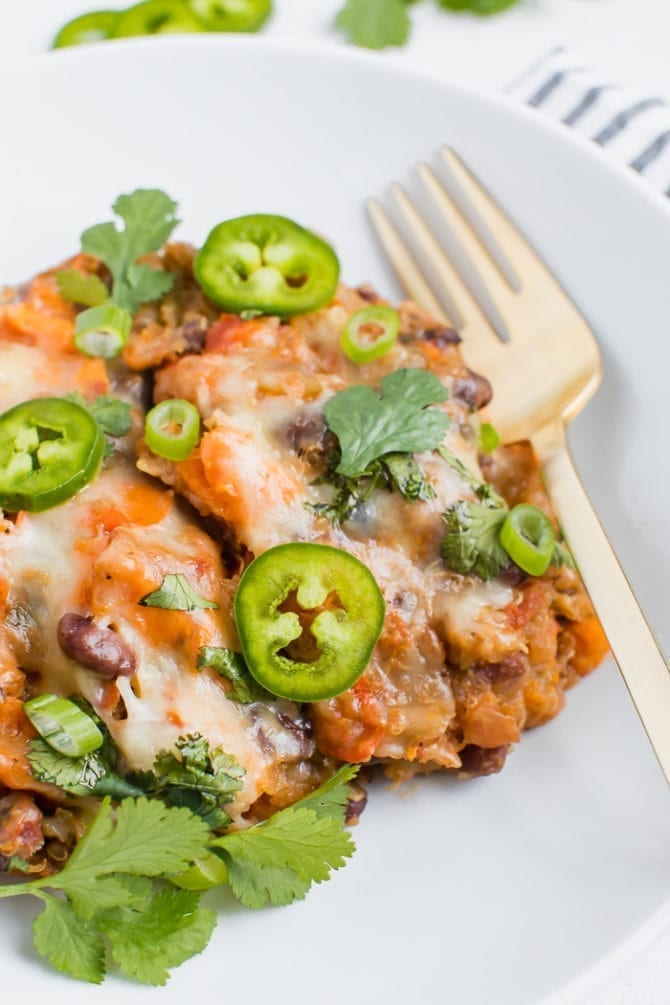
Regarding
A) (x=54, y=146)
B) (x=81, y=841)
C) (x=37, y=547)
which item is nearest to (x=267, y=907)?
(x=81, y=841)

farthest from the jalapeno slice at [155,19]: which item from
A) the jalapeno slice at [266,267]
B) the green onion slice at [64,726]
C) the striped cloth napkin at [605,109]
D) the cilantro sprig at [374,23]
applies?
the green onion slice at [64,726]

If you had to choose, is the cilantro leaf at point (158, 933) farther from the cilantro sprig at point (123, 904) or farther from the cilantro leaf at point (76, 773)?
the cilantro leaf at point (76, 773)

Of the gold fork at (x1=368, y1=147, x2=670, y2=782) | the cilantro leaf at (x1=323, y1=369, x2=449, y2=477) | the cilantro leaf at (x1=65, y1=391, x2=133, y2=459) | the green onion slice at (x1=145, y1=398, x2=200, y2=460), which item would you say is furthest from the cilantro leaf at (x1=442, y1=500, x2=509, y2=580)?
the cilantro leaf at (x1=65, y1=391, x2=133, y2=459)

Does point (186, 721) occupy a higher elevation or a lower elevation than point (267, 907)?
higher

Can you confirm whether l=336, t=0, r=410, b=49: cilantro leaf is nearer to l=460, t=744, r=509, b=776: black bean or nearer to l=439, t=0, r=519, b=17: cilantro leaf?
l=439, t=0, r=519, b=17: cilantro leaf

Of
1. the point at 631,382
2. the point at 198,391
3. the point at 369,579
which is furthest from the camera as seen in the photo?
the point at 631,382

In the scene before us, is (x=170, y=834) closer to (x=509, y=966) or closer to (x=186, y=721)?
(x=186, y=721)

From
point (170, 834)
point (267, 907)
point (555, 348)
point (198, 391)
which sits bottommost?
point (267, 907)
